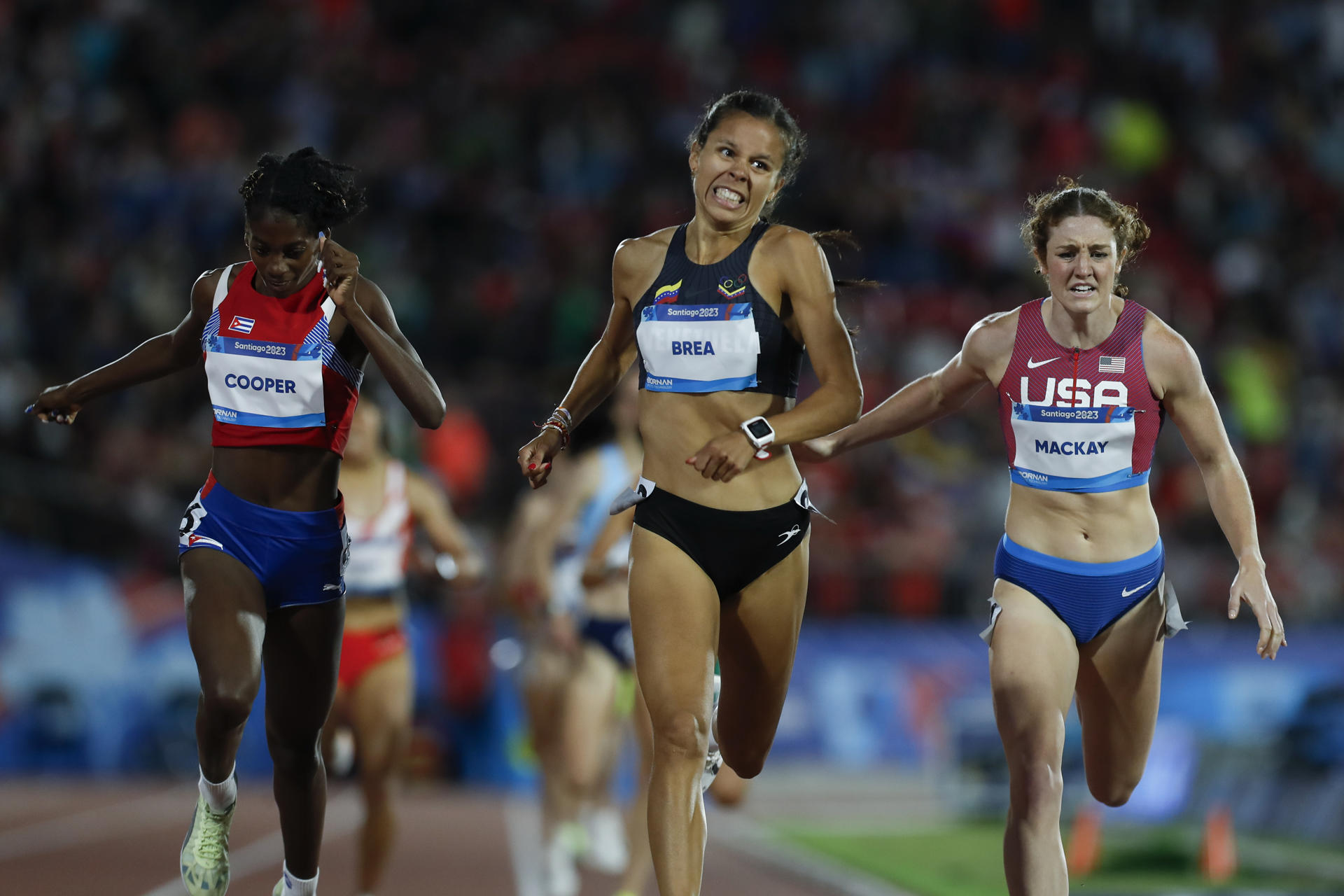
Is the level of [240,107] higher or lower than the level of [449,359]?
higher

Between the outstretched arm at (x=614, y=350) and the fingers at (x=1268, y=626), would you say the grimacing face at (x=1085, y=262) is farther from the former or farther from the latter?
the outstretched arm at (x=614, y=350)

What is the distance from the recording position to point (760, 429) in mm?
5305

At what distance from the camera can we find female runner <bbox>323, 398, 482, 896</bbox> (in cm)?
777

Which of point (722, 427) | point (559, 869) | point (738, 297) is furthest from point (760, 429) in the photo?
point (559, 869)

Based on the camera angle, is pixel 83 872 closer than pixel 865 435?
No

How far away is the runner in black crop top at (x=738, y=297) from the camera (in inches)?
218

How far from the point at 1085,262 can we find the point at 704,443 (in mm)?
1505

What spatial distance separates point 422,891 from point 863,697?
7360 mm

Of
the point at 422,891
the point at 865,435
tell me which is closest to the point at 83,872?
the point at 422,891

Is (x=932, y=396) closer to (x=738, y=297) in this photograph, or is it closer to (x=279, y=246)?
(x=738, y=297)

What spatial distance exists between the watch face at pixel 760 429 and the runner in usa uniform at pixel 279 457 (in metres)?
1.12

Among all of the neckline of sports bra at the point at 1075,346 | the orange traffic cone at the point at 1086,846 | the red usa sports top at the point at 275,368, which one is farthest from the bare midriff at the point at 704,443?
the orange traffic cone at the point at 1086,846

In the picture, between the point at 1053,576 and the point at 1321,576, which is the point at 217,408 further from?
the point at 1321,576

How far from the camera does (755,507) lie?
5.57m
